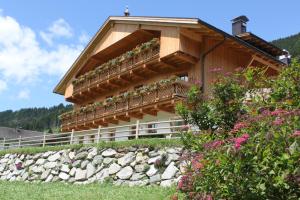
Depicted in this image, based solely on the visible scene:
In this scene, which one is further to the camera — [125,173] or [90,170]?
[90,170]

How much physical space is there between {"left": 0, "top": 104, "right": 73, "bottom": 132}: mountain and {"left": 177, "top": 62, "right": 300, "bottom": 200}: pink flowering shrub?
120 meters

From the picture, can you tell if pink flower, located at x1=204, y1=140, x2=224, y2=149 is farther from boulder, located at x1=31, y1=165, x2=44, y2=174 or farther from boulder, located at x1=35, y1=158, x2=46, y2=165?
boulder, located at x1=35, y1=158, x2=46, y2=165

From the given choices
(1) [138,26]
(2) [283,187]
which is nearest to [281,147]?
(2) [283,187]

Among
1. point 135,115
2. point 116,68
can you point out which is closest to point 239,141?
point 135,115

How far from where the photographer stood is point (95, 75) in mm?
31109

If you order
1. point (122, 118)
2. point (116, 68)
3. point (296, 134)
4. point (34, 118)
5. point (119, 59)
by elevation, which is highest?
point (34, 118)

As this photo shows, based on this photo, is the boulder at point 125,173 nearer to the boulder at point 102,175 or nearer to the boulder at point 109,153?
the boulder at point 102,175

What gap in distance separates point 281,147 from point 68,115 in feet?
98.2

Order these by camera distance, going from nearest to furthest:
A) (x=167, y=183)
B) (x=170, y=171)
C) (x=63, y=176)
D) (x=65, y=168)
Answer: (x=167, y=183), (x=170, y=171), (x=63, y=176), (x=65, y=168)

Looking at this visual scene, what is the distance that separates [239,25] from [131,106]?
977 centimetres

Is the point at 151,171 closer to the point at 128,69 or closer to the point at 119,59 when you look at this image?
the point at 128,69

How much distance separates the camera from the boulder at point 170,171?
15.1 metres

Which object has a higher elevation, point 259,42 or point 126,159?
point 259,42

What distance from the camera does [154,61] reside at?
2422cm
